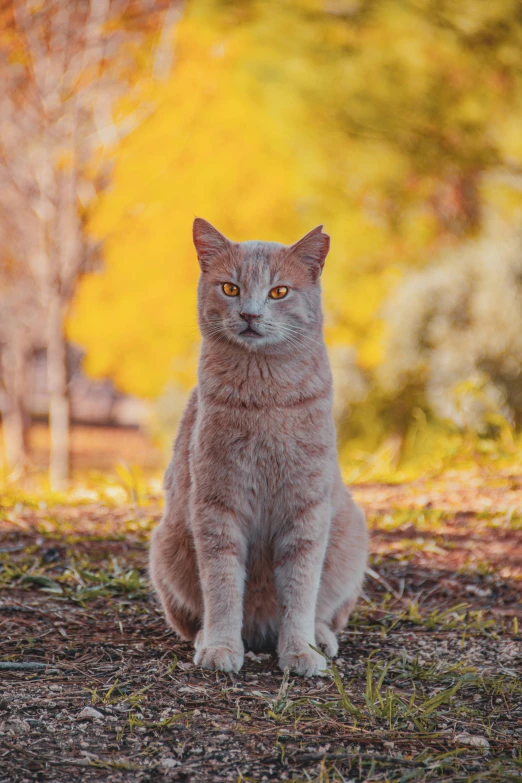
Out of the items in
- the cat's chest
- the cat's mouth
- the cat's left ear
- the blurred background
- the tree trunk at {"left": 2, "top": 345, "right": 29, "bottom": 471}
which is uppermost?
the blurred background

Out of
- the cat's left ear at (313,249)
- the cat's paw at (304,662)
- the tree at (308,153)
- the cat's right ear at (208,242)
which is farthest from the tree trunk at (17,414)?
the cat's paw at (304,662)

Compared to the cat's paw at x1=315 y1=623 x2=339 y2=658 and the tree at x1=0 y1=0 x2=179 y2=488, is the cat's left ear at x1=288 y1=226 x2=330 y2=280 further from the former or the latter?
the tree at x1=0 y1=0 x2=179 y2=488

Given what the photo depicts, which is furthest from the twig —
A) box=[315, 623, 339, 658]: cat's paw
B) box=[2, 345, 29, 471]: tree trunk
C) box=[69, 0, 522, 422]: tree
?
box=[2, 345, 29, 471]: tree trunk

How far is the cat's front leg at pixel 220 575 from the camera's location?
202 centimetres

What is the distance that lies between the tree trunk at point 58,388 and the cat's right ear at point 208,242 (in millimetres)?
6617

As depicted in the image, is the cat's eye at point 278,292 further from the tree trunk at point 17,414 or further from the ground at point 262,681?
the tree trunk at point 17,414

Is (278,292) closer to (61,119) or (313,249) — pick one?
(313,249)

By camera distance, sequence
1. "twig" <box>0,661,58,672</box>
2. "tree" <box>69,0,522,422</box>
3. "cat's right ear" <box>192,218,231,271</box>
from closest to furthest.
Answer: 1. "twig" <box>0,661,58,672</box>
2. "cat's right ear" <box>192,218,231,271</box>
3. "tree" <box>69,0,522,422</box>

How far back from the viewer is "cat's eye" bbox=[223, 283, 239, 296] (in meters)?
2.19

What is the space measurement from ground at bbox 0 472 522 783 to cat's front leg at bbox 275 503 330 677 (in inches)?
4.7

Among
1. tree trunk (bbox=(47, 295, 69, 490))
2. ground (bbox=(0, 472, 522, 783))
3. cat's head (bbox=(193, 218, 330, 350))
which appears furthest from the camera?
tree trunk (bbox=(47, 295, 69, 490))

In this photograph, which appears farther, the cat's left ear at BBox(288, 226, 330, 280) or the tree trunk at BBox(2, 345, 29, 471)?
the tree trunk at BBox(2, 345, 29, 471)

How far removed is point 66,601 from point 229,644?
2.32ft

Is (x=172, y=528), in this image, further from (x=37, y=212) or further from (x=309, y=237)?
(x=37, y=212)
